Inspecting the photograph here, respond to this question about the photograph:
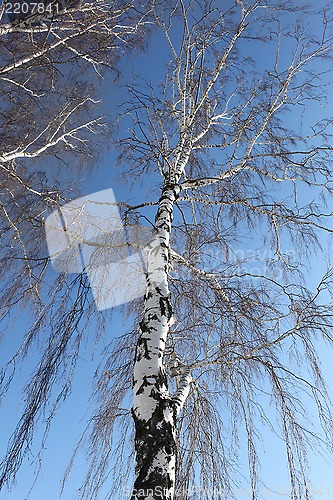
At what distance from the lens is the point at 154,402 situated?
2.46 m

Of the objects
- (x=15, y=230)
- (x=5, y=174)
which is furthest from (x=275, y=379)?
(x=5, y=174)

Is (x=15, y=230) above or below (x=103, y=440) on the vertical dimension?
above

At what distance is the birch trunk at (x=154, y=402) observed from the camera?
86.5 inches

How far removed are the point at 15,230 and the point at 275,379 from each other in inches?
87.8

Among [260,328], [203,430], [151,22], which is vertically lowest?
[203,430]

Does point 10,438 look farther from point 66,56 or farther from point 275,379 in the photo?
point 66,56

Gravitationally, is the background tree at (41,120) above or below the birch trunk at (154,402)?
above

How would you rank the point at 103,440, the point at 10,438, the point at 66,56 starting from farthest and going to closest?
the point at 66,56, the point at 103,440, the point at 10,438

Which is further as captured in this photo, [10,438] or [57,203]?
[57,203]

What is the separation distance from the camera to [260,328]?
3.24 metres

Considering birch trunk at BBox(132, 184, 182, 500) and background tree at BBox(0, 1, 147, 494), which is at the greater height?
background tree at BBox(0, 1, 147, 494)

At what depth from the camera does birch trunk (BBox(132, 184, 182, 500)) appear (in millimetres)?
2197

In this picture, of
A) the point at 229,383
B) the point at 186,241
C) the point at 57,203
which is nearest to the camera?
the point at 229,383

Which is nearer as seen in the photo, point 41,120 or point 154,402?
point 154,402
